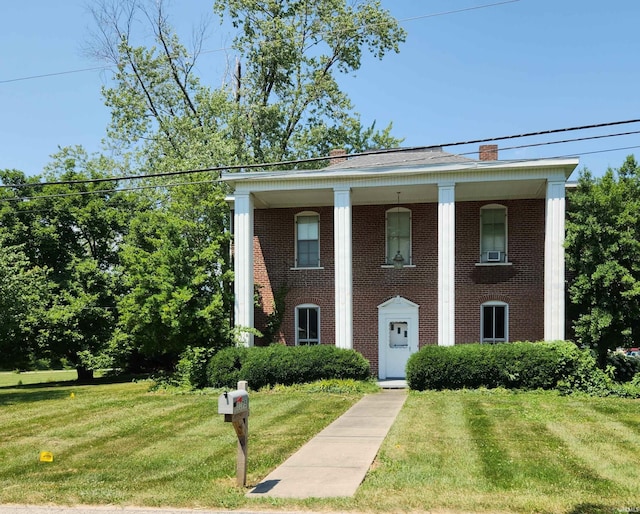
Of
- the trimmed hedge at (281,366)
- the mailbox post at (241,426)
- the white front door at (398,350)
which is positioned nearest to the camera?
the mailbox post at (241,426)

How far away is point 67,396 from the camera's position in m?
18.3

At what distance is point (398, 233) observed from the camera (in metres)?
22.5

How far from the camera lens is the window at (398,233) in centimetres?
2245

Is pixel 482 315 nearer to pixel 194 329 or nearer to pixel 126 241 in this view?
pixel 194 329

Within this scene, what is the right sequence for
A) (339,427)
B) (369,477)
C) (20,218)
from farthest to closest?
(20,218), (339,427), (369,477)

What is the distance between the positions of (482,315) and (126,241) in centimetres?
1363

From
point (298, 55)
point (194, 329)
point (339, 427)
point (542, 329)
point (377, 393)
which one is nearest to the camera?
point (339, 427)

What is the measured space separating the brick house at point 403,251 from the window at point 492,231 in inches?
1.4

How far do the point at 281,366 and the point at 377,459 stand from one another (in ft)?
30.1

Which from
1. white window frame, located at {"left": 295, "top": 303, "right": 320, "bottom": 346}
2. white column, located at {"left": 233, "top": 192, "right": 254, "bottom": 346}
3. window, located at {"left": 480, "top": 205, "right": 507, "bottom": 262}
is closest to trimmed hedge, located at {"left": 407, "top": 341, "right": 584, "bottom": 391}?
window, located at {"left": 480, "top": 205, "right": 507, "bottom": 262}

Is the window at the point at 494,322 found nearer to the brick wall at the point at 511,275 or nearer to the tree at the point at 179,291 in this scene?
the brick wall at the point at 511,275

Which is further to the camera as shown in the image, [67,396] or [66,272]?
[66,272]

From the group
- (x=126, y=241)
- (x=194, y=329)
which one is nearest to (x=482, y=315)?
(x=194, y=329)

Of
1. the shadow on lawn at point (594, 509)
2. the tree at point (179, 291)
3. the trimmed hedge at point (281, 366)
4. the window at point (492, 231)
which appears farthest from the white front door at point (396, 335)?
the shadow on lawn at point (594, 509)
